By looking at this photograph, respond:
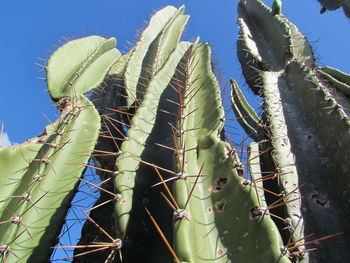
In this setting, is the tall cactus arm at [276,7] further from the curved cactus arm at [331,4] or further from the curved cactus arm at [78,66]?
the curved cactus arm at [78,66]

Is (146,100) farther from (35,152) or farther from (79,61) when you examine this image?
(79,61)

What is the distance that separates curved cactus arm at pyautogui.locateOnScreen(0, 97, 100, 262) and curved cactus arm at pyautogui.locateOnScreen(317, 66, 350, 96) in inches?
68.9

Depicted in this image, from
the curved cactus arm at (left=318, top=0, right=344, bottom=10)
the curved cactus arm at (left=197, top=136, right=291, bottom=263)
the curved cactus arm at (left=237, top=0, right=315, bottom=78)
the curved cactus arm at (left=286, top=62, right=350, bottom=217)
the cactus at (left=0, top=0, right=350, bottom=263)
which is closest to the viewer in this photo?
the curved cactus arm at (left=197, top=136, right=291, bottom=263)

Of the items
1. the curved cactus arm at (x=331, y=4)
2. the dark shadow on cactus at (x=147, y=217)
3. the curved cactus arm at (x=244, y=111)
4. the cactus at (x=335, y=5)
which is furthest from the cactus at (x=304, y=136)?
the curved cactus arm at (x=331, y=4)

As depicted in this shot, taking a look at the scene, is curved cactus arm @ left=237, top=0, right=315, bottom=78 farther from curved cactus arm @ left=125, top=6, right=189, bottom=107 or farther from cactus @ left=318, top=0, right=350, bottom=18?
cactus @ left=318, top=0, right=350, bottom=18

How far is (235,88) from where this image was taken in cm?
313

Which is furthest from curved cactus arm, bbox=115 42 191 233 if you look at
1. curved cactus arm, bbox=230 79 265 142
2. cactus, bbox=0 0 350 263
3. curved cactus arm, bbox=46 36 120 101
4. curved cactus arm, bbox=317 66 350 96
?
curved cactus arm, bbox=317 66 350 96

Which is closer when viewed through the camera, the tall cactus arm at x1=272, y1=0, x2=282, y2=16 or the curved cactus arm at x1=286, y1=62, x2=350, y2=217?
the curved cactus arm at x1=286, y1=62, x2=350, y2=217

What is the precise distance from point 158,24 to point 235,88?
1354 mm

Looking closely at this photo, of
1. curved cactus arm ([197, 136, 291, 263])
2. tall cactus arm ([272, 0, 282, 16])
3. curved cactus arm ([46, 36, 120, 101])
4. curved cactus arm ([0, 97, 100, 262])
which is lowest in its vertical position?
curved cactus arm ([197, 136, 291, 263])

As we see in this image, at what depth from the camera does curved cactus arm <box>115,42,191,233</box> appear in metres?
1.55

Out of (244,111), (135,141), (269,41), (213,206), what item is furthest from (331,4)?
(213,206)

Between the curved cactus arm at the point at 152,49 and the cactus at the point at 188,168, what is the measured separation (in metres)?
0.02

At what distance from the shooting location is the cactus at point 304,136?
69.9 inches
